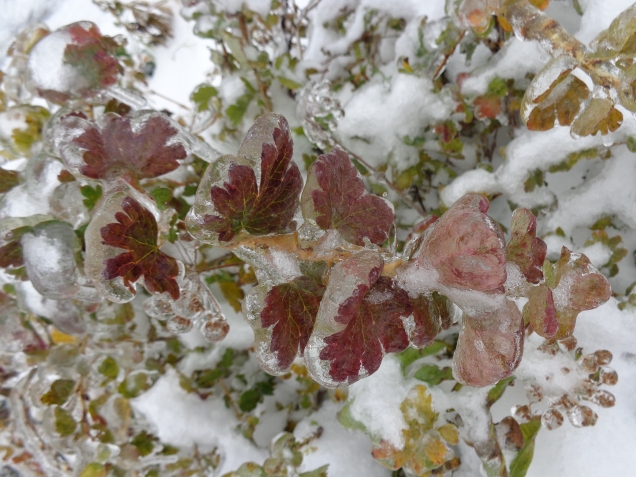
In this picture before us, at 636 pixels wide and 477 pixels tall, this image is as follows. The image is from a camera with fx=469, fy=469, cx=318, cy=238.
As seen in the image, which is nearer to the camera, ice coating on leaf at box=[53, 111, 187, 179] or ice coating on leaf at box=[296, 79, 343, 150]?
ice coating on leaf at box=[53, 111, 187, 179]

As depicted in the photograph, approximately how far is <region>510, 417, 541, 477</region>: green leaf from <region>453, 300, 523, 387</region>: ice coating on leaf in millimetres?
441

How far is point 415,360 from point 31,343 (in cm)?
69

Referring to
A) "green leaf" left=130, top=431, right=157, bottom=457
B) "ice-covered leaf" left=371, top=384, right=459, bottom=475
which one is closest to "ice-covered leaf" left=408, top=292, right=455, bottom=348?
"ice-covered leaf" left=371, top=384, right=459, bottom=475

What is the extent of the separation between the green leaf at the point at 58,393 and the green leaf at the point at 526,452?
78cm

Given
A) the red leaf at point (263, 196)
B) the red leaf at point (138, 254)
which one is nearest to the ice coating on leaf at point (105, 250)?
the red leaf at point (138, 254)

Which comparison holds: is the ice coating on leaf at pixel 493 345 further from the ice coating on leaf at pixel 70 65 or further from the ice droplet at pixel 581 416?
the ice coating on leaf at pixel 70 65

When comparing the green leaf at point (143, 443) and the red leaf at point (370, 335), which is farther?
the green leaf at point (143, 443)

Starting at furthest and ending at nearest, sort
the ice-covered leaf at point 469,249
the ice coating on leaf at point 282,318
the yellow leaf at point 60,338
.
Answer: the yellow leaf at point 60,338 → the ice coating on leaf at point 282,318 → the ice-covered leaf at point 469,249

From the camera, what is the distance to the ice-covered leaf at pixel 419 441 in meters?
0.71

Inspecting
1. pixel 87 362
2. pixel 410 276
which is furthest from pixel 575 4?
pixel 87 362

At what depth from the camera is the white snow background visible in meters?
0.75

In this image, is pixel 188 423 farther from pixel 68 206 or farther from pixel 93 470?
pixel 68 206

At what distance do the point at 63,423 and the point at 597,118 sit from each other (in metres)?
0.96

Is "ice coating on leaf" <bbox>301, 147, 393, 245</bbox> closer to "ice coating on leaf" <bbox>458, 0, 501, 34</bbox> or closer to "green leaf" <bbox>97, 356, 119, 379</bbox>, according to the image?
"ice coating on leaf" <bbox>458, 0, 501, 34</bbox>
